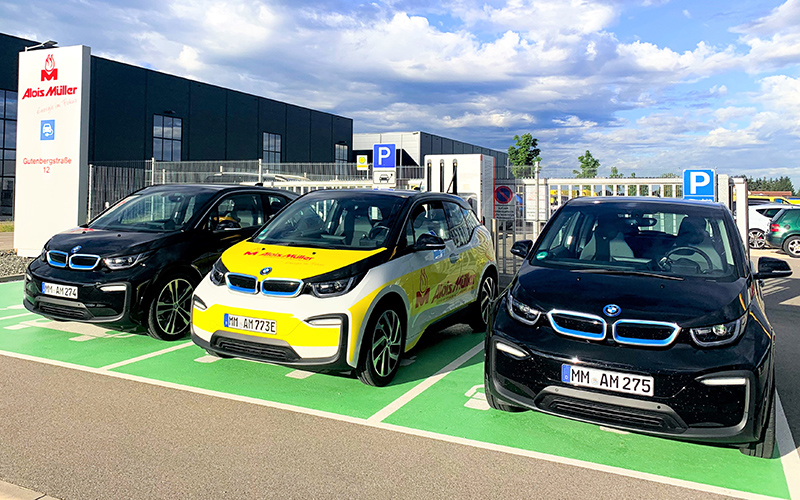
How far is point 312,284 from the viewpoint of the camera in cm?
504

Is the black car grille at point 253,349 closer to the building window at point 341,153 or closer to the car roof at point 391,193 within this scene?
the car roof at point 391,193

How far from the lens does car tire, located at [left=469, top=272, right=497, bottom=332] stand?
7.37m

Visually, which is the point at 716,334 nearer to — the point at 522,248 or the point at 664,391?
the point at 664,391

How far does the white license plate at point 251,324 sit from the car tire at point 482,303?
114 inches

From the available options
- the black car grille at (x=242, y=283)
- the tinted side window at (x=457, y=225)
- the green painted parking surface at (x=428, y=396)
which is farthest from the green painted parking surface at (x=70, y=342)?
the tinted side window at (x=457, y=225)

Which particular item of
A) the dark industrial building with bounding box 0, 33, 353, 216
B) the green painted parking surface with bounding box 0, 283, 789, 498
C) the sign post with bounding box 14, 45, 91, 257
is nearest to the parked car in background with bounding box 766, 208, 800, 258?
the green painted parking surface with bounding box 0, 283, 789, 498

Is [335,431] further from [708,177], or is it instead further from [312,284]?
[708,177]

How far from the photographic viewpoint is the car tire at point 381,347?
5.07 meters

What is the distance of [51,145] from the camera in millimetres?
13477

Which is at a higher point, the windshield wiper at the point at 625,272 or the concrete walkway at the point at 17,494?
the windshield wiper at the point at 625,272

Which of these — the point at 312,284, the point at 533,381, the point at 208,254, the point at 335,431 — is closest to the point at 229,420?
the point at 335,431

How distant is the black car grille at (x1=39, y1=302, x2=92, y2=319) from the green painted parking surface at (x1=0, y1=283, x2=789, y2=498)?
360mm

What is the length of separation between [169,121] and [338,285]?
3450 centimetres

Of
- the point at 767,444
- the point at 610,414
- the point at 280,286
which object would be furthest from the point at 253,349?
the point at 767,444
